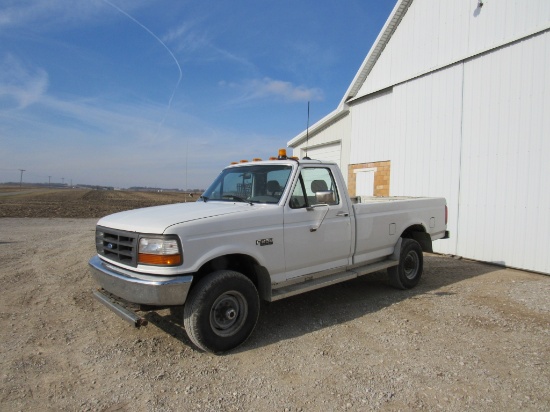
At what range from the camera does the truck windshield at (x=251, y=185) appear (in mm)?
4570

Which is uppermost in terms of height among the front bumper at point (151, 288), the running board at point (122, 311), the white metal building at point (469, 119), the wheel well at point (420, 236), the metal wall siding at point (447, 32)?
the metal wall siding at point (447, 32)

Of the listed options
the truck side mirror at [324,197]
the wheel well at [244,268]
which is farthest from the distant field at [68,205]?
the truck side mirror at [324,197]

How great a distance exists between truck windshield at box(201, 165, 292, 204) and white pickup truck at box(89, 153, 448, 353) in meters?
0.02

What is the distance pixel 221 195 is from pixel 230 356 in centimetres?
214

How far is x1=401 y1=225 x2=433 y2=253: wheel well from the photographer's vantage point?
640cm

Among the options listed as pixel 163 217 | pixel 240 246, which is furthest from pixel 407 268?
pixel 163 217

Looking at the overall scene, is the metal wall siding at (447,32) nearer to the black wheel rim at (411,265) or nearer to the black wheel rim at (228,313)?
the black wheel rim at (411,265)

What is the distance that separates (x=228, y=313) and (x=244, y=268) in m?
0.63

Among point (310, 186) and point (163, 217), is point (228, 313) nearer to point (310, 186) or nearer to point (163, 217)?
point (163, 217)

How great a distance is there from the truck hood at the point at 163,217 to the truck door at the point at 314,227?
0.61 m

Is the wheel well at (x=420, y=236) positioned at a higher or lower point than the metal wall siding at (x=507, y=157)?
lower

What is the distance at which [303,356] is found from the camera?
12.3 ft

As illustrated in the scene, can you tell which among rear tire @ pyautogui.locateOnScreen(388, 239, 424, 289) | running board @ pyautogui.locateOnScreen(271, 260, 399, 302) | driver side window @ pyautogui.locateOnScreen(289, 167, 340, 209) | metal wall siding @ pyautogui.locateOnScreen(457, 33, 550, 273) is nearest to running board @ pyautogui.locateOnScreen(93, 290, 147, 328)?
running board @ pyautogui.locateOnScreen(271, 260, 399, 302)

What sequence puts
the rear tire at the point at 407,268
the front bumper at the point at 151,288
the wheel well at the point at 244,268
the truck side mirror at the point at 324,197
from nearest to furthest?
the front bumper at the point at 151,288 < the wheel well at the point at 244,268 < the truck side mirror at the point at 324,197 < the rear tire at the point at 407,268
